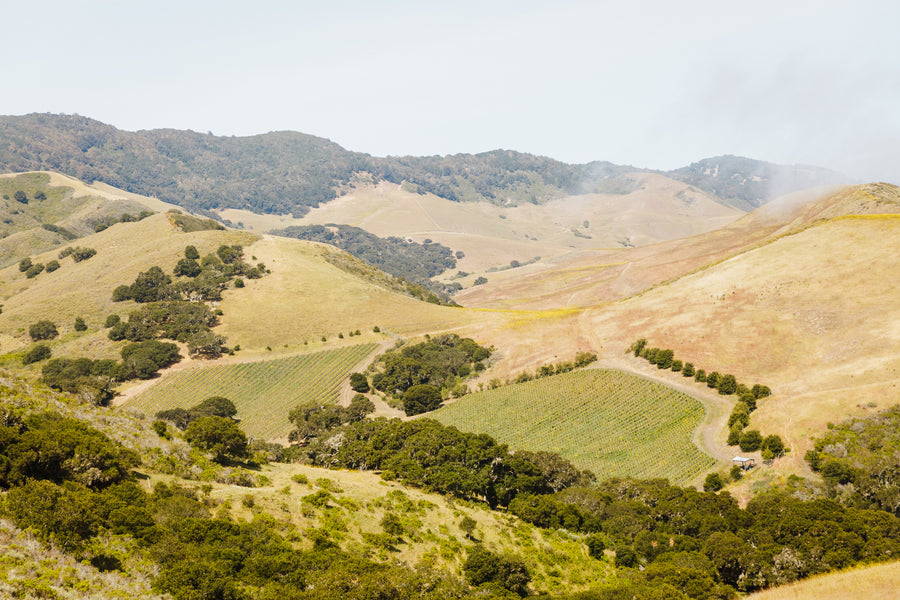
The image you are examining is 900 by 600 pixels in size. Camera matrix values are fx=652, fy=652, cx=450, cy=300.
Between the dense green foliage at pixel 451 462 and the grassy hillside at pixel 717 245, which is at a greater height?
the grassy hillside at pixel 717 245

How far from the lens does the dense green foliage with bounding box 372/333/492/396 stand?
102500mm

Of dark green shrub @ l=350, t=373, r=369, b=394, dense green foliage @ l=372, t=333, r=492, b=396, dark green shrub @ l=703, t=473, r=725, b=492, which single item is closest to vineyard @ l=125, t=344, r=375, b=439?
dark green shrub @ l=350, t=373, r=369, b=394

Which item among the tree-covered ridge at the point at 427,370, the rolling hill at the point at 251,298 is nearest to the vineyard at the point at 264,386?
the rolling hill at the point at 251,298

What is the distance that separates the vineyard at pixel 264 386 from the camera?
97875 mm

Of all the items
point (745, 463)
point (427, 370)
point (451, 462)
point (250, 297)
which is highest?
point (250, 297)

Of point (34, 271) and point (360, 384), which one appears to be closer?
point (360, 384)

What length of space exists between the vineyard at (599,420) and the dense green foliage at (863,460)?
10.9m

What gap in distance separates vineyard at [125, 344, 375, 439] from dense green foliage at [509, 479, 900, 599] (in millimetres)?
50744

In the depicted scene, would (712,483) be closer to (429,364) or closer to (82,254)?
(429,364)

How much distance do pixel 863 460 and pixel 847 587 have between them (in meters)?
30.3

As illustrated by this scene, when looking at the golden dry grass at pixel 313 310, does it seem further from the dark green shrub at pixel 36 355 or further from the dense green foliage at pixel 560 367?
the dense green foliage at pixel 560 367

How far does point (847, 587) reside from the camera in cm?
3228

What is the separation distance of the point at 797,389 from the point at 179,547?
6966cm

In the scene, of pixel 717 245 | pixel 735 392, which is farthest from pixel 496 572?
pixel 717 245
